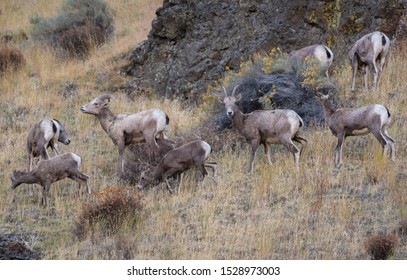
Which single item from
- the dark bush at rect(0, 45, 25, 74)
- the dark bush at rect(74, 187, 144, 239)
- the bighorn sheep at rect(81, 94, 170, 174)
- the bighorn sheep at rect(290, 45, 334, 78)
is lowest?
the dark bush at rect(0, 45, 25, 74)

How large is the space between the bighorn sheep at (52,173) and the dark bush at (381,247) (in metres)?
5.15

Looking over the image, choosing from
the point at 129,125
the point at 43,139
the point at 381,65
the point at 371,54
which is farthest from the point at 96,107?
the point at 381,65

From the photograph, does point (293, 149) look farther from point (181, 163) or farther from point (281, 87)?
point (281, 87)

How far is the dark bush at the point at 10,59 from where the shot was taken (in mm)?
24422

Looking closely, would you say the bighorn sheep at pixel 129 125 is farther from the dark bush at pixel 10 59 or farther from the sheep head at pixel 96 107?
the dark bush at pixel 10 59

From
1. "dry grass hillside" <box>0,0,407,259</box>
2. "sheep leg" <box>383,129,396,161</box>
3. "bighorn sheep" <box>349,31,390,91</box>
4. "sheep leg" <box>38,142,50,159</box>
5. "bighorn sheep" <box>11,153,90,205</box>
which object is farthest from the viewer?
"bighorn sheep" <box>349,31,390,91</box>

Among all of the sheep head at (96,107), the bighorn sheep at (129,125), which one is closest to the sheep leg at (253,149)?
the bighorn sheep at (129,125)

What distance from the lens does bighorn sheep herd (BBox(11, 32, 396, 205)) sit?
16.8 m

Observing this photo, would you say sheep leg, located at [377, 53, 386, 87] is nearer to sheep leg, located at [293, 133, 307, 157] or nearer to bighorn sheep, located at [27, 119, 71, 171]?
sheep leg, located at [293, 133, 307, 157]

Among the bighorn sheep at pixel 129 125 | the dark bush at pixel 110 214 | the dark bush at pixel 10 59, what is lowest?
the dark bush at pixel 10 59

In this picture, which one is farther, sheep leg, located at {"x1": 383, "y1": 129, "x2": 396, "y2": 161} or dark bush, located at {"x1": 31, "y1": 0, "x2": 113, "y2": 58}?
dark bush, located at {"x1": 31, "y1": 0, "x2": 113, "y2": 58}

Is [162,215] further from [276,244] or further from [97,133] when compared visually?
[97,133]

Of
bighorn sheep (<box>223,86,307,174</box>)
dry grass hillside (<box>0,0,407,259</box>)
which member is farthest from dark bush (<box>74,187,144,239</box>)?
bighorn sheep (<box>223,86,307,174</box>)

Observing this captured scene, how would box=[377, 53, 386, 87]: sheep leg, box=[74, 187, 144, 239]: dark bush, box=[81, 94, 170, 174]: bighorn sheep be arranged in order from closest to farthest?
box=[74, 187, 144, 239]: dark bush → box=[81, 94, 170, 174]: bighorn sheep → box=[377, 53, 386, 87]: sheep leg
